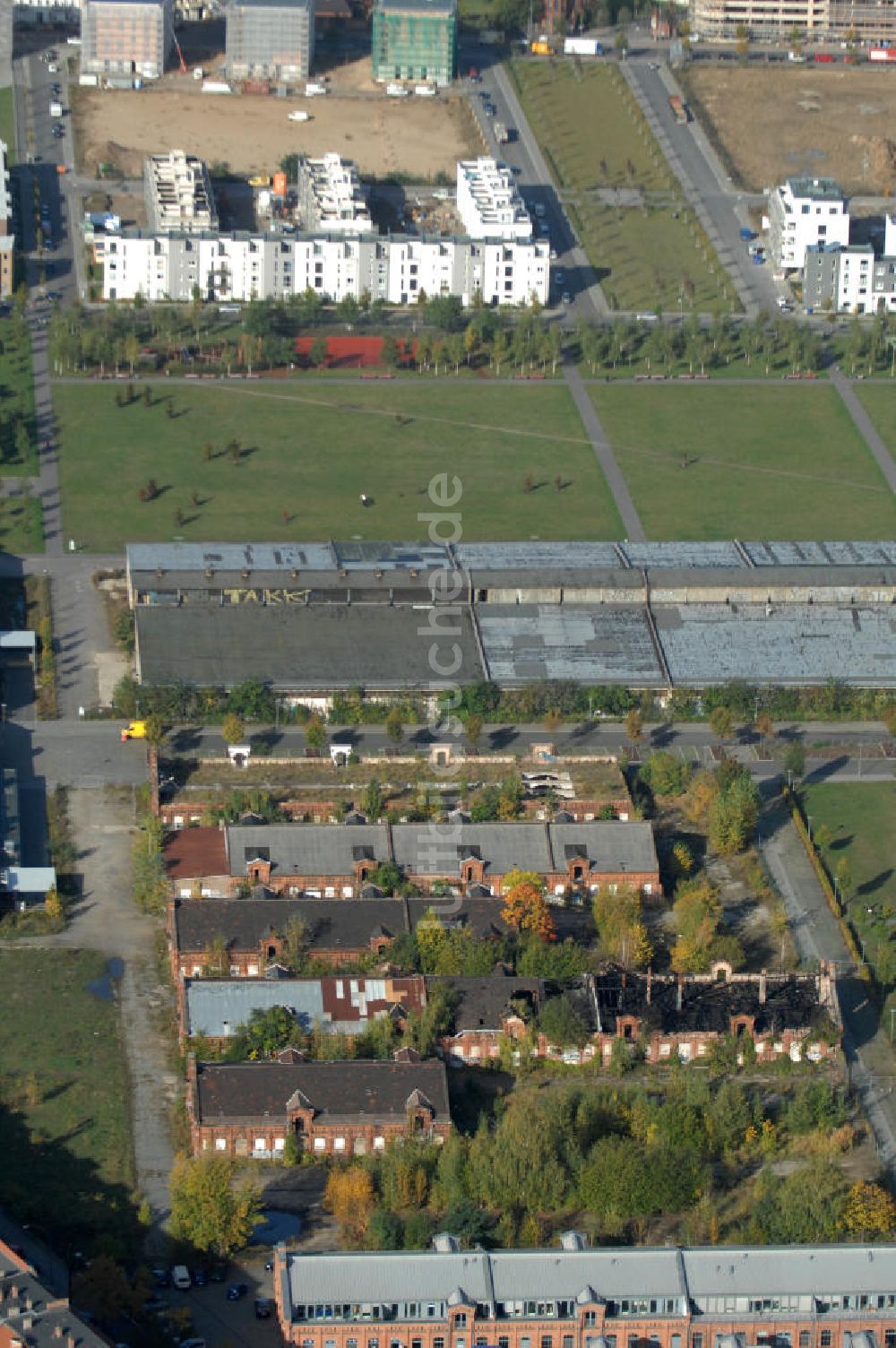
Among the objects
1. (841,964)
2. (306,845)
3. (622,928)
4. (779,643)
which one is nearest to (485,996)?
(622,928)

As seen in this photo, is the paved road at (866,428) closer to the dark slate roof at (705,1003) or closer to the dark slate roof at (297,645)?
the dark slate roof at (297,645)

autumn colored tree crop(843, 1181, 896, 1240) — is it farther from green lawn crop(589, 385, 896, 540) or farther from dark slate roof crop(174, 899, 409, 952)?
green lawn crop(589, 385, 896, 540)

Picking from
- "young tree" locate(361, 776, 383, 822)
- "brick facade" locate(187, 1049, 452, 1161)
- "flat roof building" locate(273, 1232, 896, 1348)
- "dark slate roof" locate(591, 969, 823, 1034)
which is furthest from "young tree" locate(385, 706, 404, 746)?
"flat roof building" locate(273, 1232, 896, 1348)

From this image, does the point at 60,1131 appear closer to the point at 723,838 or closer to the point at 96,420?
the point at 723,838

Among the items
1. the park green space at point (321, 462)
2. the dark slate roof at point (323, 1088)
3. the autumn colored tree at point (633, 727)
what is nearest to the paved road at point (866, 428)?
the park green space at point (321, 462)

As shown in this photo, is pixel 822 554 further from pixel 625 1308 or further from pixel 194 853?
pixel 625 1308

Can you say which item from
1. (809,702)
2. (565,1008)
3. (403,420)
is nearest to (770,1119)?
(565,1008)
